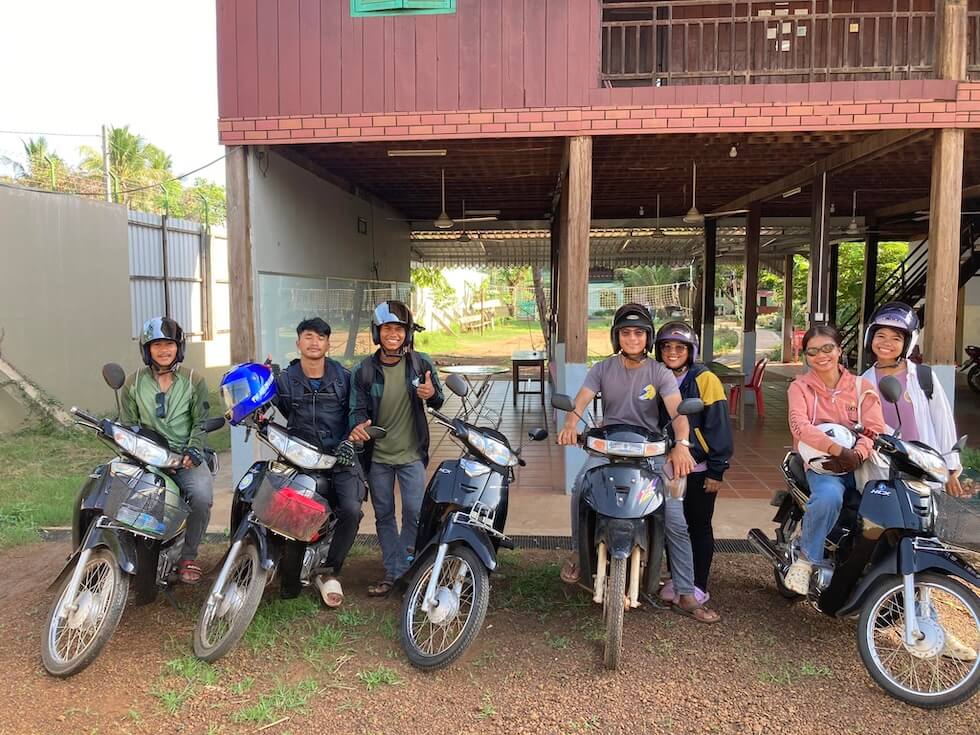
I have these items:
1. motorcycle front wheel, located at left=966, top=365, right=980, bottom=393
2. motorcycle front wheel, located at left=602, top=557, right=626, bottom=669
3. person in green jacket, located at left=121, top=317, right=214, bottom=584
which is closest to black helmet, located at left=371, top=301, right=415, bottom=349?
person in green jacket, located at left=121, top=317, right=214, bottom=584

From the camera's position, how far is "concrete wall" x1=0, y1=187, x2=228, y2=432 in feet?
25.8

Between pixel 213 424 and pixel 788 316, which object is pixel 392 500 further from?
pixel 788 316

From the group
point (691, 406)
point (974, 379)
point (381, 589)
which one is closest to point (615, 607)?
point (691, 406)

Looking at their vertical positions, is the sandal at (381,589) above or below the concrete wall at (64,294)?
below

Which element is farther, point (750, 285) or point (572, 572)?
point (750, 285)

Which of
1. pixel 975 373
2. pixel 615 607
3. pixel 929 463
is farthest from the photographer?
pixel 975 373

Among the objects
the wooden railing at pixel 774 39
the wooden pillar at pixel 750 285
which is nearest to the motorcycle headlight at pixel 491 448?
the wooden railing at pixel 774 39

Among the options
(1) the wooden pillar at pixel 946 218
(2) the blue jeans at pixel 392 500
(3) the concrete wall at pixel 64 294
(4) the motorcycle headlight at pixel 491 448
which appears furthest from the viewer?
(3) the concrete wall at pixel 64 294

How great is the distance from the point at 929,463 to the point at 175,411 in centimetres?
331

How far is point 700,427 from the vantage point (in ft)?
11.2

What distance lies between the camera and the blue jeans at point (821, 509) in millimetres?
3074

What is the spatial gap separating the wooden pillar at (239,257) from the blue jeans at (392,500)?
264 centimetres

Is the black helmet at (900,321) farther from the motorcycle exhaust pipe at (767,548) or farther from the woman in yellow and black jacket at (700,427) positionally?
the motorcycle exhaust pipe at (767,548)

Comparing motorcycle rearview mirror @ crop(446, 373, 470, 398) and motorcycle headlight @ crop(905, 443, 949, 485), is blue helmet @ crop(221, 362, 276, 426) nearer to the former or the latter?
motorcycle rearview mirror @ crop(446, 373, 470, 398)
